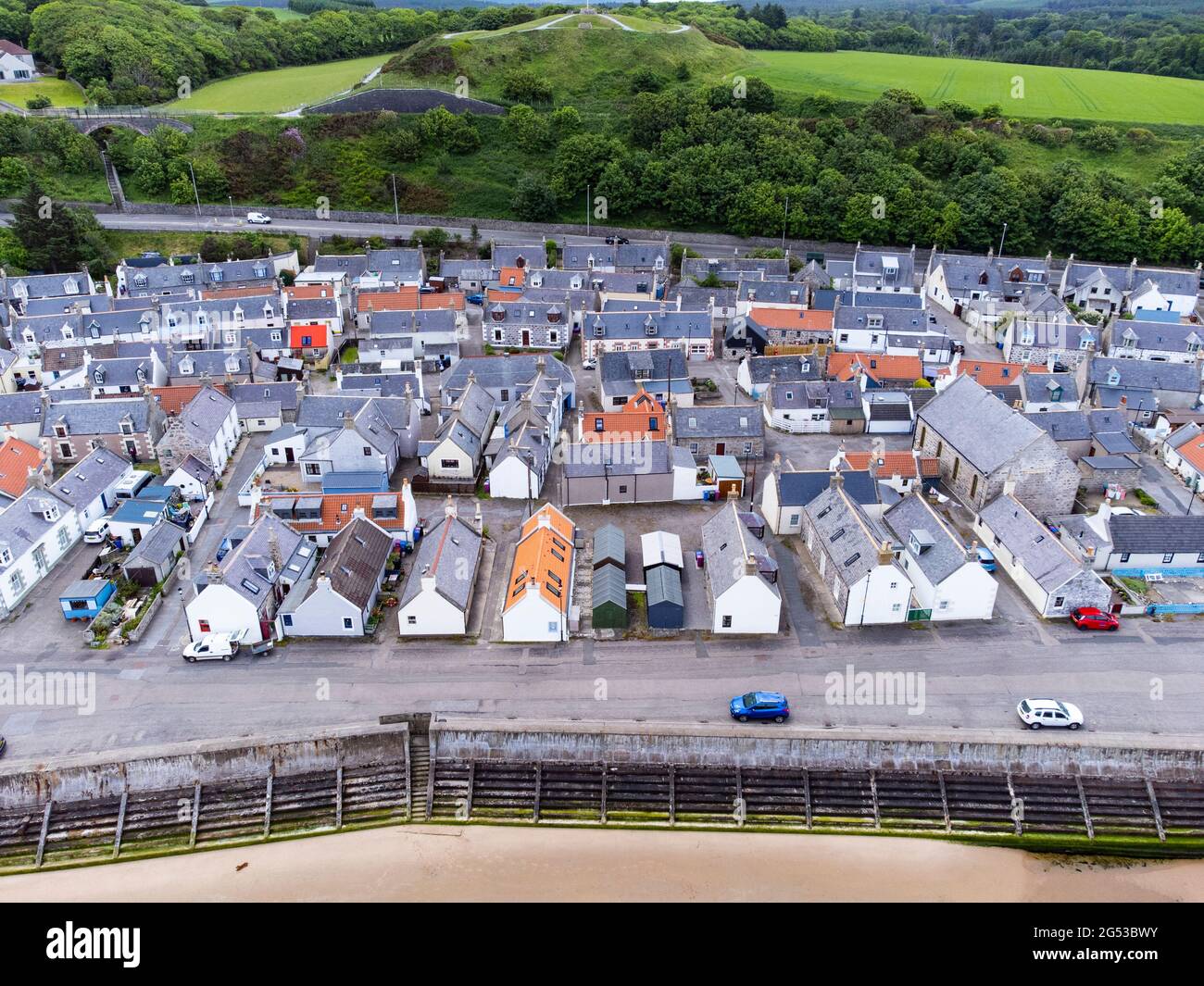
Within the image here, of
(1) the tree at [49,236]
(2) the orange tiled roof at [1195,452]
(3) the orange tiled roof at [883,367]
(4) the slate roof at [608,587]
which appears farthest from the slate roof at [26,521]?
(2) the orange tiled roof at [1195,452]

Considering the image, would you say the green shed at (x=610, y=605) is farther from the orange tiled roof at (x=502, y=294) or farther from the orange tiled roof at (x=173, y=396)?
the orange tiled roof at (x=502, y=294)

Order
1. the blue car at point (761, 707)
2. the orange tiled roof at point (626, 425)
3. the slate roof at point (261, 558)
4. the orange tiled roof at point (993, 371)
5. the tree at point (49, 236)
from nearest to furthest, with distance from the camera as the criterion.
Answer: the blue car at point (761, 707)
the slate roof at point (261, 558)
the orange tiled roof at point (626, 425)
the orange tiled roof at point (993, 371)
the tree at point (49, 236)

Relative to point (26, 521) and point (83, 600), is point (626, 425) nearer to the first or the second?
point (83, 600)

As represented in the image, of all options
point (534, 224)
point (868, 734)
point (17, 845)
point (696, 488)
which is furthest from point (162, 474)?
point (534, 224)

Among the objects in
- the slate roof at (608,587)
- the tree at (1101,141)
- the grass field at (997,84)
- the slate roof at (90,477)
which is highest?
the grass field at (997,84)

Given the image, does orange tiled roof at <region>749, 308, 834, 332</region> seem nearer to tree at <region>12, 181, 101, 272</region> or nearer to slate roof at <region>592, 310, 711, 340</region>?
slate roof at <region>592, 310, 711, 340</region>

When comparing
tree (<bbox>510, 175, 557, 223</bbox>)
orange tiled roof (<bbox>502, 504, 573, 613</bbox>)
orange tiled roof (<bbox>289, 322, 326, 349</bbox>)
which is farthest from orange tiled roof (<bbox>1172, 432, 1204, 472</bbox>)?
tree (<bbox>510, 175, 557, 223</bbox>)

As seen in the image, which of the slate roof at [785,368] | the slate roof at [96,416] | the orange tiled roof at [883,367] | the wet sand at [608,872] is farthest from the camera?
the orange tiled roof at [883,367]
